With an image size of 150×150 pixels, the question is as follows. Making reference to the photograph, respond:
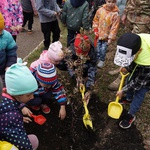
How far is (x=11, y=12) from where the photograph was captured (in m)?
3.44

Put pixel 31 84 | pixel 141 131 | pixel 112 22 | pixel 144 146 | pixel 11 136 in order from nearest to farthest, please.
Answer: pixel 11 136
pixel 31 84
pixel 144 146
pixel 141 131
pixel 112 22

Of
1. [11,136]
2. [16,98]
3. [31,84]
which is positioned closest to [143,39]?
[31,84]

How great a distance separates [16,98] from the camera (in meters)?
1.89

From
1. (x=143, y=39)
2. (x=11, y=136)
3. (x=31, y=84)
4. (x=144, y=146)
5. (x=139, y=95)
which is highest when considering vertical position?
(x=143, y=39)

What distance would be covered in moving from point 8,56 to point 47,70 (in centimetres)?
72

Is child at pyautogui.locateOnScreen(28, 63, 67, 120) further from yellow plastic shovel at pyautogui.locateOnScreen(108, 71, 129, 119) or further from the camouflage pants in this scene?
the camouflage pants

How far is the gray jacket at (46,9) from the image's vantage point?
144 inches

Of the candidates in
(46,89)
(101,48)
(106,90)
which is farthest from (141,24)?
(46,89)

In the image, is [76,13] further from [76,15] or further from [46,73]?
[46,73]

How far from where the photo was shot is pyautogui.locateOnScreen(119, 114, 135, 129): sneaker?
2.74 meters

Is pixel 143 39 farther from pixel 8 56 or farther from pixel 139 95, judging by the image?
pixel 8 56

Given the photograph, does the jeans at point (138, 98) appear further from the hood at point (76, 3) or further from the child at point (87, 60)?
the hood at point (76, 3)

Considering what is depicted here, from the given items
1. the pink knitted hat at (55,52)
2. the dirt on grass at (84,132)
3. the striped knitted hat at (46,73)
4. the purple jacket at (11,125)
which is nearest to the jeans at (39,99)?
the dirt on grass at (84,132)

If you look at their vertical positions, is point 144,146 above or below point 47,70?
below
